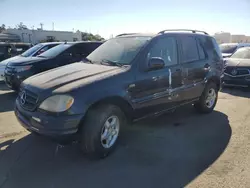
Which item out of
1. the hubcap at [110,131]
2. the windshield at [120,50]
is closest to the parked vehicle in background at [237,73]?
the windshield at [120,50]

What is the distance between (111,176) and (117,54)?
2.17 m

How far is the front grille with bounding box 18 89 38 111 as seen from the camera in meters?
3.51

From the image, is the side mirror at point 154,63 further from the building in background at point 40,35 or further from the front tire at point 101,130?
the building in background at point 40,35

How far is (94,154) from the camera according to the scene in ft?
11.9

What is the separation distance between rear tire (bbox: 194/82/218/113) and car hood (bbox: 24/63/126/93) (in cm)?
271

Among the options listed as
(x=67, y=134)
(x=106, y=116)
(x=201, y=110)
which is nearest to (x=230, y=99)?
(x=201, y=110)

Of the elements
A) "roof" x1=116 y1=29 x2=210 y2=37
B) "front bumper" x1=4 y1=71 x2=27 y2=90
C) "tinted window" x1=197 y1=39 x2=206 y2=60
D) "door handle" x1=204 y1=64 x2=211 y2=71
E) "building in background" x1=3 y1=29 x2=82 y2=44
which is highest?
"building in background" x1=3 y1=29 x2=82 y2=44

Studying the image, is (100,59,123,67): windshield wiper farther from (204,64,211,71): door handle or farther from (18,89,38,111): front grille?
(204,64,211,71): door handle

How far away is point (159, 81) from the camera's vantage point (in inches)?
172

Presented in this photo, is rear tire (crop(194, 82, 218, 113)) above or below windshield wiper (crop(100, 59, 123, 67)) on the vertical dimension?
below

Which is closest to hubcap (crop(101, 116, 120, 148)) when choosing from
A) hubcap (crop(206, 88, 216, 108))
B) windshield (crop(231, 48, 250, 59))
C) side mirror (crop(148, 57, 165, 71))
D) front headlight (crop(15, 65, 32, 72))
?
side mirror (crop(148, 57, 165, 71))

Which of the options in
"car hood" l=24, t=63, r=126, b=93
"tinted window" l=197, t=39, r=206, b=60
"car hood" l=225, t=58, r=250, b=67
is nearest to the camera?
"car hood" l=24, t=63, r=126, b=93

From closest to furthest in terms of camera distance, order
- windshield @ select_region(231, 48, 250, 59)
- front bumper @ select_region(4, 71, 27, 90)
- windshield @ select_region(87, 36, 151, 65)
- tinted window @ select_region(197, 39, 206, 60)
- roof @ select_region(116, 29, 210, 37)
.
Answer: windshield @ select_region(87, 36, 151, 65) → roof @ select_region(116, 29, 210, 37) → tinted window @ select_region(197, 39, 206, 60) → front bumper @ select_region(4, 71, 27, 90) → windshield @ select_region(231, 48, 250, 59)

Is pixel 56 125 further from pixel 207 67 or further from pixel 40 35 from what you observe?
pixel 40 35
